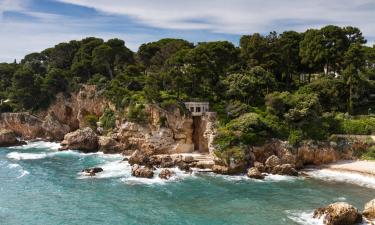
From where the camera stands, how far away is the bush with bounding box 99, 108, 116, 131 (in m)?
66.9

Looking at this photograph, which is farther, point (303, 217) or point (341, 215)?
point (303, 217)

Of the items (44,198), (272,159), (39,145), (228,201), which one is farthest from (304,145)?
(39,145)

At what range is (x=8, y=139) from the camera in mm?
73062

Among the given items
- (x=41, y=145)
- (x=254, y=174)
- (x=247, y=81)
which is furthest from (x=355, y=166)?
(x=41, y=145)

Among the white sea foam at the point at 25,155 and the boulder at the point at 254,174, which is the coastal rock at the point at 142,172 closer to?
the boulder at the point at 254,174

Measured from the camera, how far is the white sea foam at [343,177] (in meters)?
46.8

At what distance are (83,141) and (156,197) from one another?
27.9 metres

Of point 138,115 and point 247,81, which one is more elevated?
point 247,81

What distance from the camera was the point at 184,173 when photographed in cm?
5075

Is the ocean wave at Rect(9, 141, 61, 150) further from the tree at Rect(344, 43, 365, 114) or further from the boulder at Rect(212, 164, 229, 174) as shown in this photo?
the tree at Rect(344, 43, 365, 114)

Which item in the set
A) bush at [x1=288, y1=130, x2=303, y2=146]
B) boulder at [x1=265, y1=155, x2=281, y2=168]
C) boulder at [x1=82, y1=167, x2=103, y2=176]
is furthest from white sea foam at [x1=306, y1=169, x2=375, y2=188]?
boulder at [x1=82, y1=167, x2=103, y2=176]

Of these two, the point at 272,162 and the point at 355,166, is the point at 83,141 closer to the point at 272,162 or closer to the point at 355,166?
the point at 272,162

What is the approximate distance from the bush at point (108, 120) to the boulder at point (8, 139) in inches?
670

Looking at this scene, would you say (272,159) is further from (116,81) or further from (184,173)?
(116,81)
